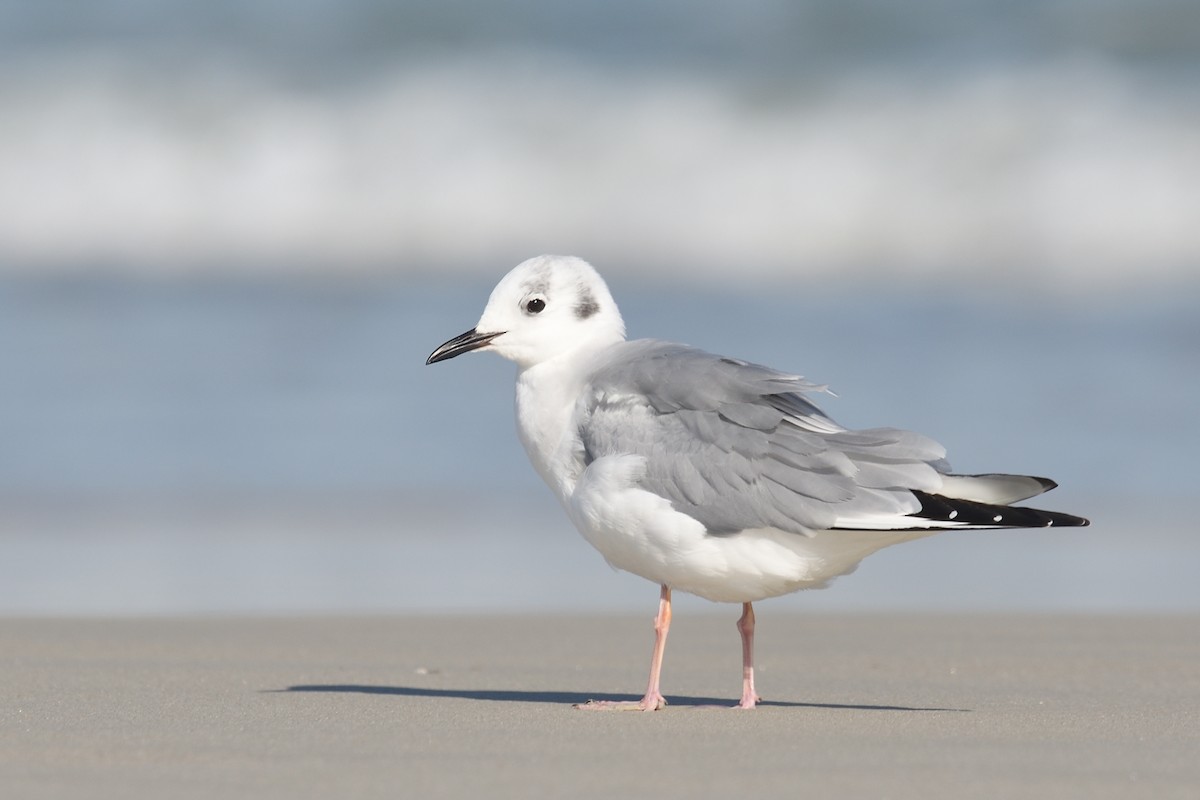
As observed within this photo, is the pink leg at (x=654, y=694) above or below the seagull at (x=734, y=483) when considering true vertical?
below

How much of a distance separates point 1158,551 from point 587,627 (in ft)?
10.5

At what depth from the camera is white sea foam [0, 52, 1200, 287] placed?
19.0m

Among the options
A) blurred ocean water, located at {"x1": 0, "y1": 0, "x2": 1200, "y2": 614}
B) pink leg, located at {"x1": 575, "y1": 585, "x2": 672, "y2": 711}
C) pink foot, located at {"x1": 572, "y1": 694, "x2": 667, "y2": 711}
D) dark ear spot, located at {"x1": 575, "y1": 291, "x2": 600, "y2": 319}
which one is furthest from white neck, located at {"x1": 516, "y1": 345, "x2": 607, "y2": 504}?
blurred ocean water, located at {"x1": 0, "y1": 0, "x2": 1200, "y2": 614}

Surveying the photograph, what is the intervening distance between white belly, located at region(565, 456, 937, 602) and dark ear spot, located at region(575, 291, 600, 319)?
0.72 meters

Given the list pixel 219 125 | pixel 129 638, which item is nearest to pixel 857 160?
pixel 219 125

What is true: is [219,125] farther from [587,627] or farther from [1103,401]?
[587,627]

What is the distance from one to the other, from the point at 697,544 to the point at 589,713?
0.55 m

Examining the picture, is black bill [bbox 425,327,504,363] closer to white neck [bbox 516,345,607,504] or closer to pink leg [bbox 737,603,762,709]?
white neck [bbox 516,345,607,504]

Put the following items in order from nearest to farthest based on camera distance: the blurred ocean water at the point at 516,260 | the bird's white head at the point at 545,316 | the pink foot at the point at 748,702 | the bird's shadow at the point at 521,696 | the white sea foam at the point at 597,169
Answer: the pink foot at the point at 748,702
the bird's shadow at the point at 521,696
the bird's white head at the point at 545,316
the blurred ocean water at the point at 516,260
the white sea foam at the point at 597,169

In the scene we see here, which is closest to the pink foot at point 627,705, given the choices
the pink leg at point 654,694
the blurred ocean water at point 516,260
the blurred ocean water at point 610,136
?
the pink leg at point 654,694

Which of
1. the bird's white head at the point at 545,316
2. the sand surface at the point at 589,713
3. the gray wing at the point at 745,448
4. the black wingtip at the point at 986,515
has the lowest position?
the sand surface at the point at 589,713

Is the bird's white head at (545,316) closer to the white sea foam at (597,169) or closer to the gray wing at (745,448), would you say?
the gray wing at (745,448)

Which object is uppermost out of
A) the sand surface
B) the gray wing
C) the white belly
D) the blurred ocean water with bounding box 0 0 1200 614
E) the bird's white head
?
the blurred ocean water with bounding box 0 0 1200 614

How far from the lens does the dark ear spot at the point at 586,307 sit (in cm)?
569
